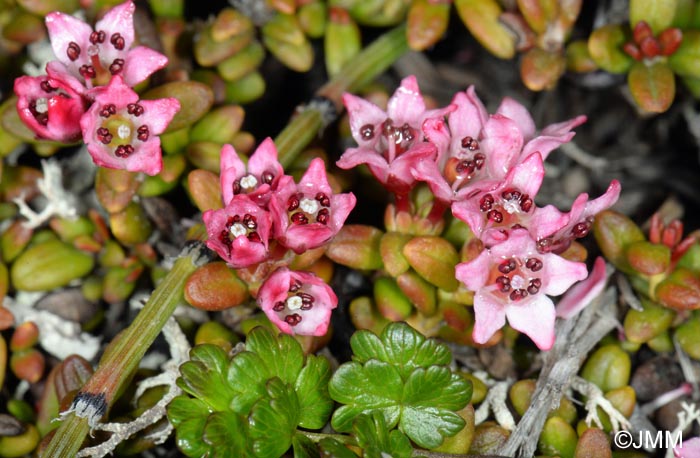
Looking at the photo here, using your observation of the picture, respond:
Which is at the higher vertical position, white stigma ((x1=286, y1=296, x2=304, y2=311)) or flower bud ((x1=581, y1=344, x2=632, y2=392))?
white stigma ((x1=286, y1=296, x2=304, y2=311))

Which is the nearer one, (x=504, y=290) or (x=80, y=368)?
(x=504, y=290)

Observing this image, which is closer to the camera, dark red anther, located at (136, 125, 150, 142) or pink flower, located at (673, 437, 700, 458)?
pink flower, located at (673, 437, 700, 458)

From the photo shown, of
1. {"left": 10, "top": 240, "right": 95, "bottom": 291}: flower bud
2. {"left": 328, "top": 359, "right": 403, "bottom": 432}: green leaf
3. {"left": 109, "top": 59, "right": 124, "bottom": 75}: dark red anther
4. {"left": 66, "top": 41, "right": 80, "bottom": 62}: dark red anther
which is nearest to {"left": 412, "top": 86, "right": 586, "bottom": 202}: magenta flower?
{"left": 328, "top": 359, "right": 403, "bottom": 432}: green leaf

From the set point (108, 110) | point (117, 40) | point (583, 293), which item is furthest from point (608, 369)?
point (117, 40)

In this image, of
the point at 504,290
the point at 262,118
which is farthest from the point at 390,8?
the point at 504,290

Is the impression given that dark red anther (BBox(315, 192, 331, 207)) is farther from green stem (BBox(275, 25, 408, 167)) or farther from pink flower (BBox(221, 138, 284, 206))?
green stem (BBox(275, 25, 408, 167))

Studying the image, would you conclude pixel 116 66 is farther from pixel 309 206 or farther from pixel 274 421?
pixel 274 421

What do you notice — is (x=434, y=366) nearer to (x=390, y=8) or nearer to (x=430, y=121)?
(x=430, y=121)

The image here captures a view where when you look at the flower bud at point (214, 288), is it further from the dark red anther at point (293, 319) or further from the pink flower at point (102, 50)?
the pink flower at point (102, 50)
